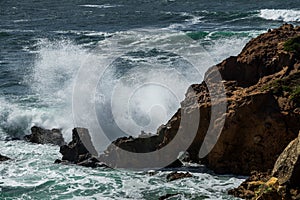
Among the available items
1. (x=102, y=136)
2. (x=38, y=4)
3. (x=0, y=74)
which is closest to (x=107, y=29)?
(x=0, y=74)

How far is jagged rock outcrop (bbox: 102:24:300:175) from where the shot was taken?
1309cm

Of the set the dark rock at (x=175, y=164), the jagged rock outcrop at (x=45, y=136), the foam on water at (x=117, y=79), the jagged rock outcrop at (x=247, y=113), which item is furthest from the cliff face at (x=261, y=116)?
the jagged rock outcrop at (x=45, y=136)

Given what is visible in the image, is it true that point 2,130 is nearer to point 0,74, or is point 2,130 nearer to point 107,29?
point 0,74

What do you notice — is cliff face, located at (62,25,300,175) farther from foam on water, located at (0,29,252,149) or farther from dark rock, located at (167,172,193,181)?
foam on water, located at (0,29,252,149)

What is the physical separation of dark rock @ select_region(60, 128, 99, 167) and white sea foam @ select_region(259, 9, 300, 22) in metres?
27.6

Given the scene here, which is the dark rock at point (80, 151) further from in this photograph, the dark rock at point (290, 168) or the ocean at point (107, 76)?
the dark rock at point (290, 168)

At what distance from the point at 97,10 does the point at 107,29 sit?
10463mm

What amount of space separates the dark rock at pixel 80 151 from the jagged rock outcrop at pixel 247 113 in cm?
50

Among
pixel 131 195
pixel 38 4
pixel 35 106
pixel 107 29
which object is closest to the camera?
pixel 131 195

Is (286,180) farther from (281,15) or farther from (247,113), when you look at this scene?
(281,15)

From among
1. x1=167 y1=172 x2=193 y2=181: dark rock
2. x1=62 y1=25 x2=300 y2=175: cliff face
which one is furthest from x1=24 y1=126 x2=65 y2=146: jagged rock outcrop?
x1=167 y1=172 x2=193 y2=181: dark rock

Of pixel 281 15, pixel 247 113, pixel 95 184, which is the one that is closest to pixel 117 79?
pixel 95 184

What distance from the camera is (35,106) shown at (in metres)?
21.6

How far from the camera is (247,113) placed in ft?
43.5
